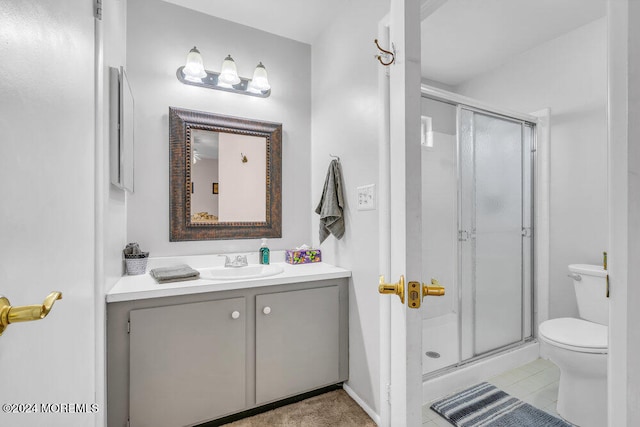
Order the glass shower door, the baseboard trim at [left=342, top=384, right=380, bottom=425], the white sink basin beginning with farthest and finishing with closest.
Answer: the glass shower door
the white sink basin
the baseboard trim at [left=342, top=384, right=380, bottom=425]

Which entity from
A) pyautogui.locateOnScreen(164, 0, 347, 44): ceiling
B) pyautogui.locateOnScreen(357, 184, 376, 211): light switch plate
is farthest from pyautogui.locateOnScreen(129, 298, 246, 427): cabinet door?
pyautogui.locateOnScreen(164, 0, 347, 44): ceiling

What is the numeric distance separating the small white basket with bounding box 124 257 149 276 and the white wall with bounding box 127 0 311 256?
0.49 feet

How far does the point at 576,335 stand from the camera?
161 centimetres

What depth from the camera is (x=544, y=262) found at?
2.29 meters

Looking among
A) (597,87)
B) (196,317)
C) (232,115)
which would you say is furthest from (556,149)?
(196,317)

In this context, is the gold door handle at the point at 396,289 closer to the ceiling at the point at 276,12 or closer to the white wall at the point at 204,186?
the white wall at the point at 204,186

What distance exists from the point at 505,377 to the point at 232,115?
2700 mm

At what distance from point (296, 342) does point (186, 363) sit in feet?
1.96

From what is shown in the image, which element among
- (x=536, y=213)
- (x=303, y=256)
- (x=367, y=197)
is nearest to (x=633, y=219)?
(x=367, y=197)

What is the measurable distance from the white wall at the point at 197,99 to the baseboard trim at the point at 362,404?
107 cm

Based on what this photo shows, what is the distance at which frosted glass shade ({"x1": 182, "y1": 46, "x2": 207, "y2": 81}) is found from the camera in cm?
186

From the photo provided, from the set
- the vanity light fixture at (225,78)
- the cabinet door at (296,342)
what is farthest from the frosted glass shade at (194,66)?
the cabinet door at (296,342)

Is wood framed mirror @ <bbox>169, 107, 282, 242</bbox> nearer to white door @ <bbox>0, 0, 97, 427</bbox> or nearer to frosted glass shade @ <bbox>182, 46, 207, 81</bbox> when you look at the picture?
frosted glass shade @ <bbox>182, 46, 207, 81</bbox>

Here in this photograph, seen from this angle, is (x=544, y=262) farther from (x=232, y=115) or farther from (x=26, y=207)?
(x=26, y=207)
